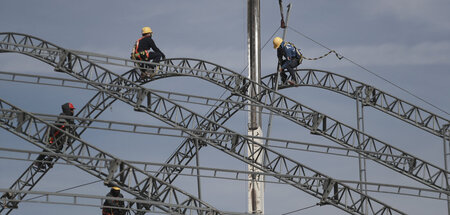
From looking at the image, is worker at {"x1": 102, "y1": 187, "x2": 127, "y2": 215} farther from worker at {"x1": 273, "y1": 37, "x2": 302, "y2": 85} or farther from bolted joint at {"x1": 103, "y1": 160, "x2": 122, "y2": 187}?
worker at {"x1": 273, "y1": 37, "x2": 302, "y2": 85}

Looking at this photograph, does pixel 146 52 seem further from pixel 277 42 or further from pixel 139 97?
pixel 277 42

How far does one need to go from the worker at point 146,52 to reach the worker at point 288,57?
16.7 feet

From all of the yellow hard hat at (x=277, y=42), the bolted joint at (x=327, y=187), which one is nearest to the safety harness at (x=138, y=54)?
the yellow hard hat at (x=277, y=42)

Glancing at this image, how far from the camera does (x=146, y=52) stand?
2994 centimetres

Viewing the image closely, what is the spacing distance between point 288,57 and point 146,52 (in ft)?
19.3

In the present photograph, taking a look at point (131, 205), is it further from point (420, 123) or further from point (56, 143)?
point (420, 123)

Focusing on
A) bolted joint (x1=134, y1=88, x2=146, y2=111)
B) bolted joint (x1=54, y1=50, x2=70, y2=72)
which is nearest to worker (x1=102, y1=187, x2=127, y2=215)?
bolted joint (x1=134, y1=88, x2=146, y2=111)

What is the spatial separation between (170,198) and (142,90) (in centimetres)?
472

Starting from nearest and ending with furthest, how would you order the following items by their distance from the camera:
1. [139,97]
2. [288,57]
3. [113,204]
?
[113,204] < [139,97] < [288,57]

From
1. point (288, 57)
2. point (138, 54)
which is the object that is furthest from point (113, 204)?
point (288, 57)

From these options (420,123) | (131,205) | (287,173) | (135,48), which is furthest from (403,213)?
(135,48)

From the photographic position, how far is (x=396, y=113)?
33156 millimetres

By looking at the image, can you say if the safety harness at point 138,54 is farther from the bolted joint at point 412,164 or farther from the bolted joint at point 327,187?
the bolted joint at point 412,164

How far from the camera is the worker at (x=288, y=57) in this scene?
105 feet
